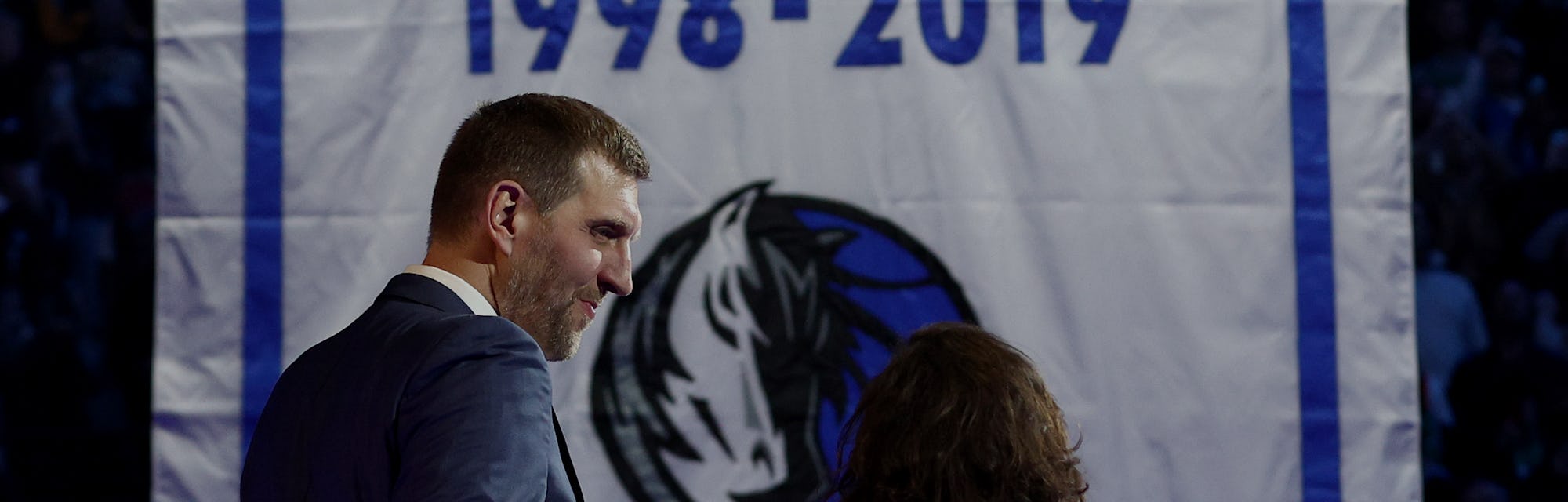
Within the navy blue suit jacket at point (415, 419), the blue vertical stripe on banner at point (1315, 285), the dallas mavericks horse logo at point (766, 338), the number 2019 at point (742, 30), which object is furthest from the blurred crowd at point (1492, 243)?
the navy blue suit jacket at point (415, 419)

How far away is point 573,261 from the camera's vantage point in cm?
132

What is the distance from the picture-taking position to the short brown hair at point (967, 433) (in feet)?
3.66

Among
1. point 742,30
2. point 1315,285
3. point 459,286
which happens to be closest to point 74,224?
point 742,30

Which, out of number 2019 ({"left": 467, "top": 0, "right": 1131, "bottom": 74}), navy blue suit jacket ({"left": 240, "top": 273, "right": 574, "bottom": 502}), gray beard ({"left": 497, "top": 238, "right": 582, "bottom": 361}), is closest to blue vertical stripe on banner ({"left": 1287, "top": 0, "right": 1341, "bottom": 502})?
number 2019 ({"left": 467, "top": 0, "right": 1131, "bottom": 74})

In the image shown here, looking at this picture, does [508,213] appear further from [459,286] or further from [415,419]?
[415,419]

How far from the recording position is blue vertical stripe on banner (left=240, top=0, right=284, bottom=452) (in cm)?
253

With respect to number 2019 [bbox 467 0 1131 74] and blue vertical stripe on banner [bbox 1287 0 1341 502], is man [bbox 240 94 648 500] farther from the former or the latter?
blue vertical stripe on banner [bbox 1287 0 1341 502]

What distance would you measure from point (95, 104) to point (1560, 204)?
405cm

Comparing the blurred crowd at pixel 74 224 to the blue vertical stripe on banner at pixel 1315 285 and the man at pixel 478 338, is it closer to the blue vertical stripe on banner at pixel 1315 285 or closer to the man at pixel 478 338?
the man at pixel 478 338

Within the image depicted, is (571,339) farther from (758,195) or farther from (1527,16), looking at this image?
(1527,16)

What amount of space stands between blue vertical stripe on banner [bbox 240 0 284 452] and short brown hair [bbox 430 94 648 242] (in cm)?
130

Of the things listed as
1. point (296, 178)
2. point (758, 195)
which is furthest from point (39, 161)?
point (758, 195)

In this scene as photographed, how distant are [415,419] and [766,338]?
4.42 ft

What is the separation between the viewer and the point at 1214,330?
7.74 feet
